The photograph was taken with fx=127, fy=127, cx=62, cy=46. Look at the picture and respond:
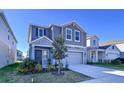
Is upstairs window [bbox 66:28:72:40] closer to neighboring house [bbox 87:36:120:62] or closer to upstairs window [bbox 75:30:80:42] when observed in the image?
upstairs window [bbox 75:30:80:42]

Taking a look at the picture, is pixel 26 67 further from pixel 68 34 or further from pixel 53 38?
pixel 68 34

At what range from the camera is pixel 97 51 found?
2261 centimetres

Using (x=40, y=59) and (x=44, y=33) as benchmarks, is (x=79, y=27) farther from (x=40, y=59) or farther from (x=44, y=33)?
(x=40, y=59)

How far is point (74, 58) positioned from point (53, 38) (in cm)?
426

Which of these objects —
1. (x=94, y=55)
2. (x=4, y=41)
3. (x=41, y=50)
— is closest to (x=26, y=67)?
(x=41, y=50)

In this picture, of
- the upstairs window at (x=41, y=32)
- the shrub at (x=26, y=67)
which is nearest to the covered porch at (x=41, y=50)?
the upstairs window at (x=41, y=32)

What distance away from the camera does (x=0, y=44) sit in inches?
487

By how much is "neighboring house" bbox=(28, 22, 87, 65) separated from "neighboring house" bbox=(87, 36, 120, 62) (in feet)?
14.1

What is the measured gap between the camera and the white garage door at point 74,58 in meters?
16.9

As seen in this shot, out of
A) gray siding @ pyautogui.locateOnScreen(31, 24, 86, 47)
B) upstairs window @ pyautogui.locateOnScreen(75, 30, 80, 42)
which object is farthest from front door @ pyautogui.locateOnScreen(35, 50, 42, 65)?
upstairs window @ pyautogui.locateOnScreen(75, 30, 80, 42)

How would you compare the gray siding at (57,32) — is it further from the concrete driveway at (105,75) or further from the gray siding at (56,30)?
the concrete driveway at (105,75)

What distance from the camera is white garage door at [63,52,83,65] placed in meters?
16.9
